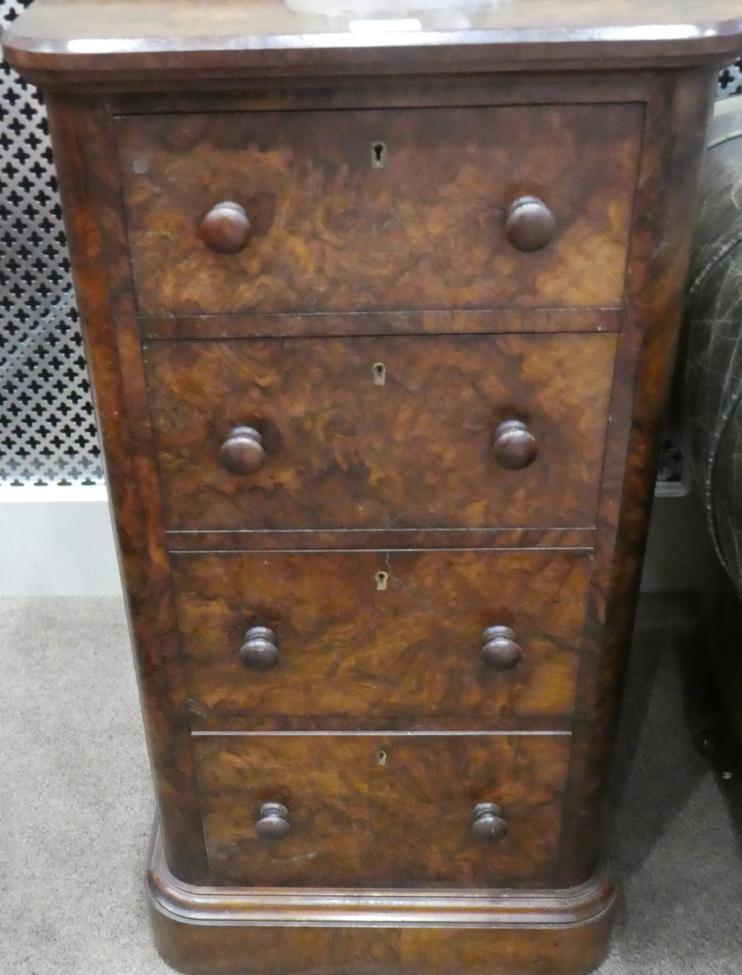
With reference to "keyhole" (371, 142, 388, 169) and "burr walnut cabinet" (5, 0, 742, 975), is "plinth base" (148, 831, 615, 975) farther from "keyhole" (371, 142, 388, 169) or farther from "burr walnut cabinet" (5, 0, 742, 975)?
"keyhole" (371, 142, 388, 169)

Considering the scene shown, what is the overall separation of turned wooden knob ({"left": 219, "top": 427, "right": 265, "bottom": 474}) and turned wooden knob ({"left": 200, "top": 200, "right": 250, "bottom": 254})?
0.49ft

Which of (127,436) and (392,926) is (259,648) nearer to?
(127,436)

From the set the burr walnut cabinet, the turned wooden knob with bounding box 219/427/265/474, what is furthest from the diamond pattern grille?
the turned wooden knob with bounding box 219/427/265/474

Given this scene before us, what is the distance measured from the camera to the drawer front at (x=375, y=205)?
26.9 inches

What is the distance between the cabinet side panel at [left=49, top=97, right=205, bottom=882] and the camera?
2.28ft

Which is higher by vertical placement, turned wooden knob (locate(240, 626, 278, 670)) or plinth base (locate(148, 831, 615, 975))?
turned wooden knob (locate(240, 626, 278, 670))

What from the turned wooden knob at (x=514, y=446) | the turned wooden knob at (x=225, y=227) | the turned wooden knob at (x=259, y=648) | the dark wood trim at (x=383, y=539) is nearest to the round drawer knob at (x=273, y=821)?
the turned wooden knob at (x=259, y=648)

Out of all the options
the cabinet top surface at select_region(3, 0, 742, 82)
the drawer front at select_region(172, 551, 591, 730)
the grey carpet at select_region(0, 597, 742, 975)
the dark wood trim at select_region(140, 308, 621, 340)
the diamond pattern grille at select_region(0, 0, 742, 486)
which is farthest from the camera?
the diamond pattern grille at select_region(0, 0, 742, 486)

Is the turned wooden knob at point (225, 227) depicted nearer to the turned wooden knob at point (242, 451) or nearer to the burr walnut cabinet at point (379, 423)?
the burr walnut cabinet at point (379, 423)

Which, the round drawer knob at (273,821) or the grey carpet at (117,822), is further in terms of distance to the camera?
the grey carpet at (117,822)

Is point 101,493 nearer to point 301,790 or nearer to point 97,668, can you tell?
point 97,668

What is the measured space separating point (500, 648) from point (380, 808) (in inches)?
9.3

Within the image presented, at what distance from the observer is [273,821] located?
0.99 metres

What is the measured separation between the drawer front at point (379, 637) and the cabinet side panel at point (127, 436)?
2 centimetres
